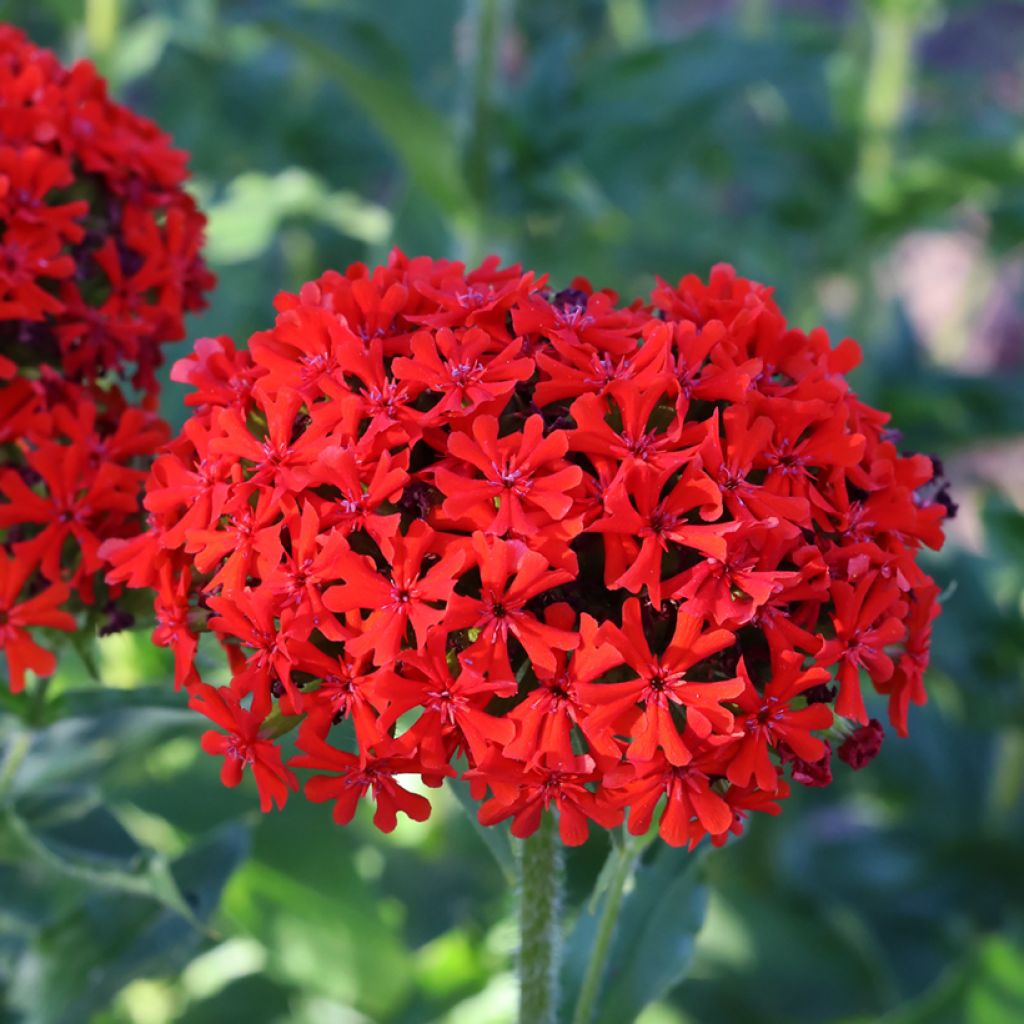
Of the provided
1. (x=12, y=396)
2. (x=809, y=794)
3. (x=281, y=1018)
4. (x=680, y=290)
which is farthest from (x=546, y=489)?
(x=809, y=794)

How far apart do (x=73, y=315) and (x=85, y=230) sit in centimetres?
9

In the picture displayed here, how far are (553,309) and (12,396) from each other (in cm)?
57

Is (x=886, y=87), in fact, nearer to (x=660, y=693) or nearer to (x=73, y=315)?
(x=73, y=315)

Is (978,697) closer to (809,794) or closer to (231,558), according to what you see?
(809,794)

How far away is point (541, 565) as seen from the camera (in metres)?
0.96

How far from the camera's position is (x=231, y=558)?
1.05 meters

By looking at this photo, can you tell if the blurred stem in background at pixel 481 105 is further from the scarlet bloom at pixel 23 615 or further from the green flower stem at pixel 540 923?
the green flower stem at pixel 540 923

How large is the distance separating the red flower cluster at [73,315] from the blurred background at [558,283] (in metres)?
0.21

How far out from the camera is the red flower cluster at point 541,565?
0.98 m

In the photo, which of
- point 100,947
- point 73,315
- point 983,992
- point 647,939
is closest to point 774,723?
point 647,939

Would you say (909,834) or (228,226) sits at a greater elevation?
(228,226)

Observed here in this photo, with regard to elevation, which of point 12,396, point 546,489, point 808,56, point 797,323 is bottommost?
point 546,489

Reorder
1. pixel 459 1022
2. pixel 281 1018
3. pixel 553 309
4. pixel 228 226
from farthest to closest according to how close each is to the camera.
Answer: pixel 228 226
pixel 281 1018
pixel 459 1022
pixel 553 309

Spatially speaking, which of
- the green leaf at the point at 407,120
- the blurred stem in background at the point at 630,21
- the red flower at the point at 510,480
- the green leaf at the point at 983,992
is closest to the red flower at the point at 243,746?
the red flower at the point at 510,480
